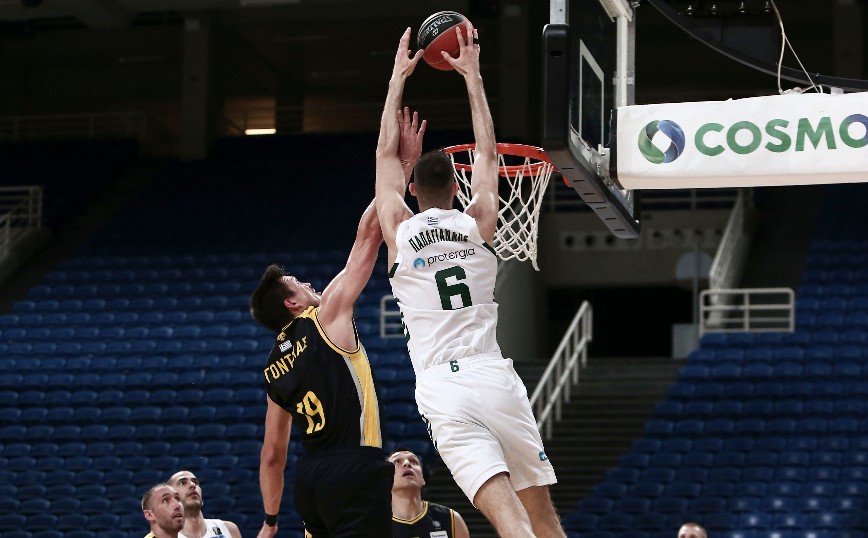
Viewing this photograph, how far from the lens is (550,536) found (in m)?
5.58

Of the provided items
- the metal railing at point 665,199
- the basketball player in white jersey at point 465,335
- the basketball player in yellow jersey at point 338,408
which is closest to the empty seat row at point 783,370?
the metal railing at point 665,199

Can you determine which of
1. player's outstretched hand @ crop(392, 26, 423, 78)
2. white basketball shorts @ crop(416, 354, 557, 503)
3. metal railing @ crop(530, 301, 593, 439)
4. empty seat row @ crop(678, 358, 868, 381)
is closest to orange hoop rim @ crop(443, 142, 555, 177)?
player's outstretched hand @ crop(392, 26, 423, 78)

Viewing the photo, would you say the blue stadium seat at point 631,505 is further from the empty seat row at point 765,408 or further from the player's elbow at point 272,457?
the player's elbow at point 272,457

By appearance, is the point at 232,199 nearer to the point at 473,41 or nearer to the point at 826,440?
the point at 826,440

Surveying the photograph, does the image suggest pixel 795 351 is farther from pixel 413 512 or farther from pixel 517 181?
pixel 517 181

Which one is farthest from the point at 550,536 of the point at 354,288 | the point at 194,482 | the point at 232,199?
the point at 232,199

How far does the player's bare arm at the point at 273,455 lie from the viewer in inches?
252

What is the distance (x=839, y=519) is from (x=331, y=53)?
1511 centimetres

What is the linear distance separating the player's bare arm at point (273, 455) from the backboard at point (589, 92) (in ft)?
5.50

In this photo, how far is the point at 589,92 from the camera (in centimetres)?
687

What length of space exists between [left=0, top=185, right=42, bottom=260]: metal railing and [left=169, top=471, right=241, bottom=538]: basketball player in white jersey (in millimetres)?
12276

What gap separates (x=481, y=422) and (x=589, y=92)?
6.84 ft

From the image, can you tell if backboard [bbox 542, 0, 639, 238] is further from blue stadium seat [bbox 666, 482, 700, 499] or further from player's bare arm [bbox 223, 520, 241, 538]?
blue stadium seat [bbox 666, 482, 700, 499]

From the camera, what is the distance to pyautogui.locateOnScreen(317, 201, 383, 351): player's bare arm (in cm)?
604
